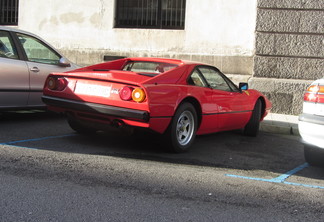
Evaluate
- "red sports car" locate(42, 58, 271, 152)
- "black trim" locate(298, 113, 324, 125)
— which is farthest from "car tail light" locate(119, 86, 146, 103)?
"black trim" locate(298, 113, 324, 125)

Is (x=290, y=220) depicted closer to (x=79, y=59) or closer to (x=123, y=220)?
(x=123, y=220)

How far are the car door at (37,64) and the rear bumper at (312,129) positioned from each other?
4384 mm

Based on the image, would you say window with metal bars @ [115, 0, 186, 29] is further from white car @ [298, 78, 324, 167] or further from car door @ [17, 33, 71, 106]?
white car @ [298, 78, 324, 167]

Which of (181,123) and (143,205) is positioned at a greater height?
(181,123)

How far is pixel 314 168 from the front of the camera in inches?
215

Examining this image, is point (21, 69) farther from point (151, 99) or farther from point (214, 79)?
point (214, 79)

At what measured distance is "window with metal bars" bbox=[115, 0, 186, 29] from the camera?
12492mm

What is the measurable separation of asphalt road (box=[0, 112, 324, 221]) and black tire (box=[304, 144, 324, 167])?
0.12 metres

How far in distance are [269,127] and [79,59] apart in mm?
6705

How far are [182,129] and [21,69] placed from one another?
2997 mm

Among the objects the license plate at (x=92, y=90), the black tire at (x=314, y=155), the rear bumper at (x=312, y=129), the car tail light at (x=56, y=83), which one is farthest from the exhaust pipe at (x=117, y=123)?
the black tire at (x=314, y=155)

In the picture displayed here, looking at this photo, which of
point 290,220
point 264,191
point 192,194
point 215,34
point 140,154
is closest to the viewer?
point 290,220

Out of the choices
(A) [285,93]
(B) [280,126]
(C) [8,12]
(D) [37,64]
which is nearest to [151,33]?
(A) [285,93]

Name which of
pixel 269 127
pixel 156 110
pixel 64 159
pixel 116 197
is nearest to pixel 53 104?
pixel 64 159
